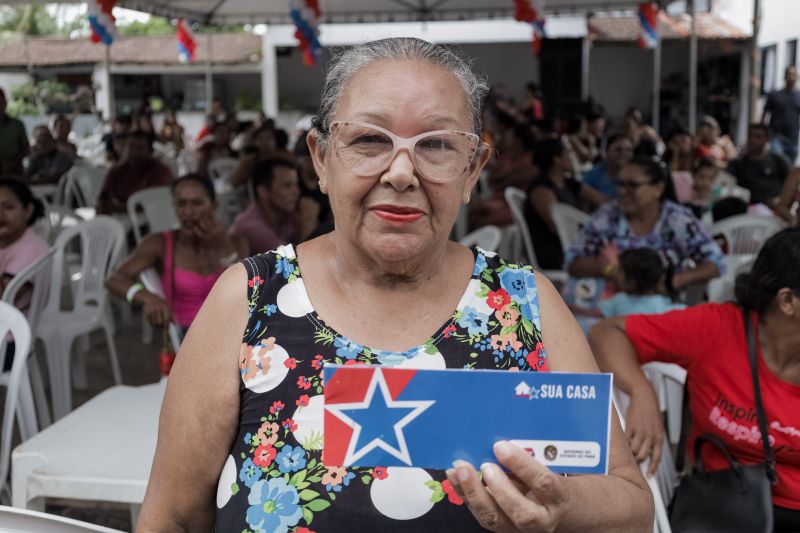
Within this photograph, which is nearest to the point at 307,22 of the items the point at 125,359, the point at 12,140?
the point at 12,140

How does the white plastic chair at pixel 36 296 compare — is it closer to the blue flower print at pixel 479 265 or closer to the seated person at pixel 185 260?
the seated person at pixel 185 260

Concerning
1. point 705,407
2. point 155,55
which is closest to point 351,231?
point 705,407

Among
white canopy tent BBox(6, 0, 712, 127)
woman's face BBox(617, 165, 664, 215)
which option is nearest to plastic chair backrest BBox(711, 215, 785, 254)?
woman's face BBox(617, 165, 664, 215)

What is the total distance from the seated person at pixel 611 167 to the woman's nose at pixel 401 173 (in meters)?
5.83

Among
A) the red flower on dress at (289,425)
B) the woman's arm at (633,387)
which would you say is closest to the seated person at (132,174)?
the woman's arm at (633,387)

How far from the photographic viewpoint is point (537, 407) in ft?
3.32

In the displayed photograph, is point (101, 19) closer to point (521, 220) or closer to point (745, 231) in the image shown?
point (521, 220)

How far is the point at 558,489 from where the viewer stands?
41.0 inches

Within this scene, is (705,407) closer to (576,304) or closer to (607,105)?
(576,304)

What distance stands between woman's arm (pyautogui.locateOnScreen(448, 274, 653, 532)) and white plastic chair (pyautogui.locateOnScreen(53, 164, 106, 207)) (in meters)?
8.12

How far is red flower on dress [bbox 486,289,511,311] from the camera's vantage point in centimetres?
146

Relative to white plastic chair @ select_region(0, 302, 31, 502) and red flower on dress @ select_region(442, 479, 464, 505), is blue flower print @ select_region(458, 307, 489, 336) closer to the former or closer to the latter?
red flower on dress @ select_region(442, 479, 464, 505)

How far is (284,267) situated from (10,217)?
3043mm

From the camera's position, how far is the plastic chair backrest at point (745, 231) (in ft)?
16.8
